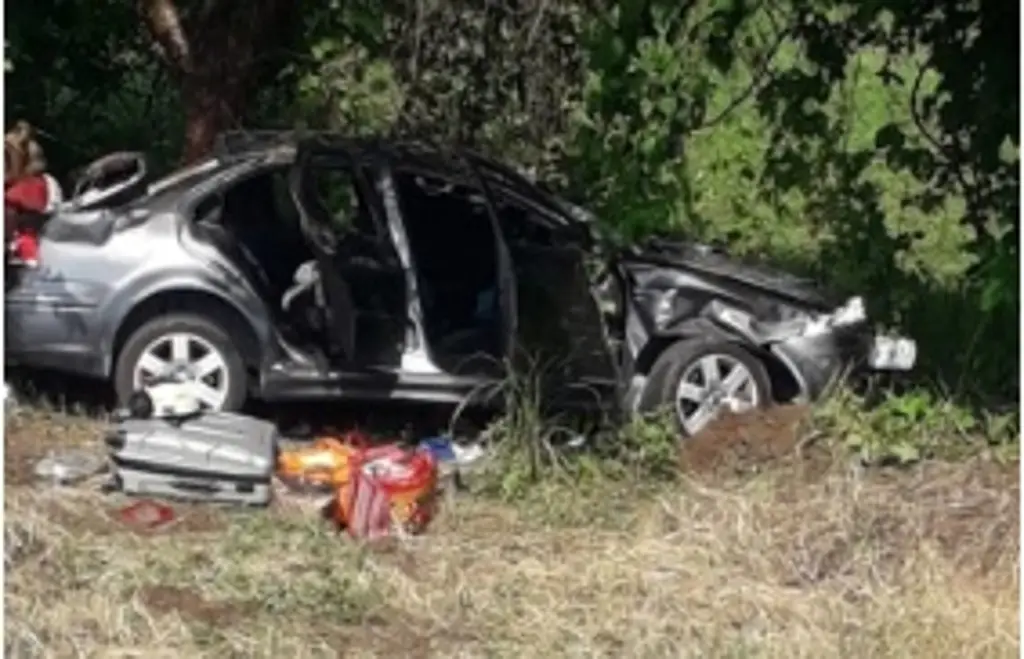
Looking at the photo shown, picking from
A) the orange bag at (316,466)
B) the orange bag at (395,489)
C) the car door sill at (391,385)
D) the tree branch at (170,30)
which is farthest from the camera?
the tree branch at (170,30)

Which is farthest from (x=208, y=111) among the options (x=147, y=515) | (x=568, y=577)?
(x=568, y=577)

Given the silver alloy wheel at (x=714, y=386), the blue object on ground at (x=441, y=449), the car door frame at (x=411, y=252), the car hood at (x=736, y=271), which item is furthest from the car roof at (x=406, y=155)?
the blue object on ground at (x=441, y=449)

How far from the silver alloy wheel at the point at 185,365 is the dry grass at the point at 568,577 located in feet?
3.51

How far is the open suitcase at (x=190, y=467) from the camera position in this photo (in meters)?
8.80

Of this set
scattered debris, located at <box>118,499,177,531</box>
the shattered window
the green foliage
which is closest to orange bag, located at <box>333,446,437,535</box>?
scattered debris, located at <box>118,499,177,531</box>

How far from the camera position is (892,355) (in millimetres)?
10078

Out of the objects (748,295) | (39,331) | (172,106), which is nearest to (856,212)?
(748,295)

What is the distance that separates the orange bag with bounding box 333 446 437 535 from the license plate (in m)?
2.30

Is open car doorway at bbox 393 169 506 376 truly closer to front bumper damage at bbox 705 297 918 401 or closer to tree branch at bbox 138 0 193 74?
front bumper damage at bbox 705 297 918 401

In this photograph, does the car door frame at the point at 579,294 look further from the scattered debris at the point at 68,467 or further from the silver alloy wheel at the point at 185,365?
the scattered debris at the point at 68,467

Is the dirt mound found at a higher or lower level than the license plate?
lower

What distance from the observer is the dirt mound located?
916cm

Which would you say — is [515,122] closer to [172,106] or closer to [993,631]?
[172,106]

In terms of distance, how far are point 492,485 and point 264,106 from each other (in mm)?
4953
